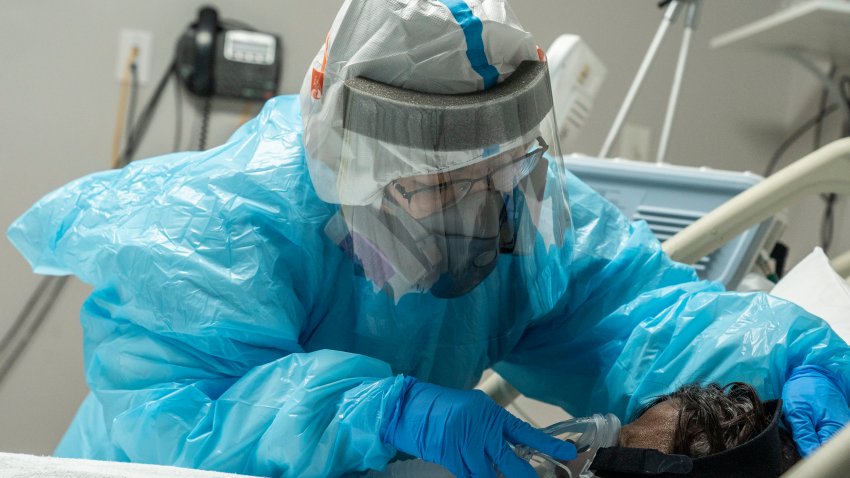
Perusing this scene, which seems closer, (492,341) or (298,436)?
(298,436)

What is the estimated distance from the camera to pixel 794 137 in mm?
2871

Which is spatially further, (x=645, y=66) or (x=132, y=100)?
(x=132, y=100)

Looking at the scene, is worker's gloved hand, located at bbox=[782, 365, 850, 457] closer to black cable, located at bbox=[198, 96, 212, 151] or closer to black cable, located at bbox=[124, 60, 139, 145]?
black cable, located at bbox=[198, 96, 212, 151]

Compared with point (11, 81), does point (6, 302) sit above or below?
below

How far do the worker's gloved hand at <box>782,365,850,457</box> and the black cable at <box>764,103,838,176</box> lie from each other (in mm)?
1933

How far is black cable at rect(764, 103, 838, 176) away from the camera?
282 cm

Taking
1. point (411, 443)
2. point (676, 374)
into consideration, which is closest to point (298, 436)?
→ point (411, 443)

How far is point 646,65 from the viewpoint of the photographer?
2.08 metres

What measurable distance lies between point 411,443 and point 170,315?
32 cm

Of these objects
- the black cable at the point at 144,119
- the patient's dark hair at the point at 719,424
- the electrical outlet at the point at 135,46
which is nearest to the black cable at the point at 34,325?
the black cable at the point at 144,119

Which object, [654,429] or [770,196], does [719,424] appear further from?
[770,196]

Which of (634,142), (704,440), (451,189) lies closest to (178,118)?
(634,142)

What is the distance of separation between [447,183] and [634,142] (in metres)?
1.89

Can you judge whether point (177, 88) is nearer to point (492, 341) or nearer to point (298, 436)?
point (492, 341)
